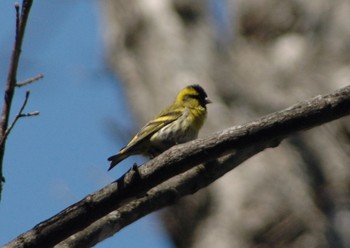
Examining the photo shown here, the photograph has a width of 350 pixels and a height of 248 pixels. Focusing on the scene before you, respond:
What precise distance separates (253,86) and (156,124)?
985 mm

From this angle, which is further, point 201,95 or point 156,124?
point 201,95

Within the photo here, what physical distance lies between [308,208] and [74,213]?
2.26m

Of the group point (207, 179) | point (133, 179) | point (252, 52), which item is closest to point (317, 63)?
point (252, 52)

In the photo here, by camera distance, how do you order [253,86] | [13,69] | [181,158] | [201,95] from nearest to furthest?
[13,69] < [181,158] < [201,95] < [253,86]

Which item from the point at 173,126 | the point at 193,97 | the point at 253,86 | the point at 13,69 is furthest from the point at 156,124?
the point at 13,69

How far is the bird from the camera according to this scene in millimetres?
4695

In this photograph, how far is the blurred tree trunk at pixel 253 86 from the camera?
15.1 feet

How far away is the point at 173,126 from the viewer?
4.99 metres

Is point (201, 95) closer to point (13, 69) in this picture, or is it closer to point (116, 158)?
point (116, 158)

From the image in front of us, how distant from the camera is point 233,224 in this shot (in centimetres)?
479

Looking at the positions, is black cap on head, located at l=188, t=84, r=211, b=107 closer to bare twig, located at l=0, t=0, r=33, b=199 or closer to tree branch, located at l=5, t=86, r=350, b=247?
tree branch, located at l=5, t=86, r=350, b=247

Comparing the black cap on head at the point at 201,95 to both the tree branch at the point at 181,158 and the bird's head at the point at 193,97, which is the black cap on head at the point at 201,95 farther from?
the tree branch at the point at 181,158

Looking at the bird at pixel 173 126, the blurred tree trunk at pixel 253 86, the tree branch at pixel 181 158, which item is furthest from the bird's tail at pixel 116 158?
the tree branch at pixel 181 158

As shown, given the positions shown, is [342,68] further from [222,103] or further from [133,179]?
[133,179]
